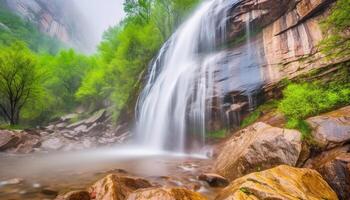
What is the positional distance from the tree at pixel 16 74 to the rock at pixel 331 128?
22962 mm

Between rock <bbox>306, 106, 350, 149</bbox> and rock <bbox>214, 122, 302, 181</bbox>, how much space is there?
54cm

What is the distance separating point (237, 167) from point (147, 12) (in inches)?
987

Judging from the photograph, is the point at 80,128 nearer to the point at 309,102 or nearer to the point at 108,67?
the point at 108,67

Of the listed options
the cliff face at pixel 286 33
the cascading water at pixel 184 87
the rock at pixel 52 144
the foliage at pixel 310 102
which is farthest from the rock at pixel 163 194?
the rock at pixel 52 144

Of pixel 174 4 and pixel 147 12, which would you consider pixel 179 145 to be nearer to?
pixel 174 4

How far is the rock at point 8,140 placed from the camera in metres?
14.1

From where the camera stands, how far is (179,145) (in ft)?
41.4

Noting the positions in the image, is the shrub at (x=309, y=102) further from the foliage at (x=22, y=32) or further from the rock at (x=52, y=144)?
the foliage at (x=22, y=32)

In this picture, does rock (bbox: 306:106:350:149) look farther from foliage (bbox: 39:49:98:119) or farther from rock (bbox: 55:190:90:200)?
foliage (bbox: 39:49:98:119)

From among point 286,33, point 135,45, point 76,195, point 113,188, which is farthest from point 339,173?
point 135,45

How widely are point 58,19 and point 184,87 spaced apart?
91.7 m

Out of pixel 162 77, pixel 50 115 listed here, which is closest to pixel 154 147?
pixel 162 77

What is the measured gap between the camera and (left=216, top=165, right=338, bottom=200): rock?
3.25 meters

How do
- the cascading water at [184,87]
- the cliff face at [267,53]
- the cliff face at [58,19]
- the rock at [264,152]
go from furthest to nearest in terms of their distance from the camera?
the cliff face at [58,19]
the cascading water at [184,87]
the cliff face at [267,53]
the rock at [264,152]
